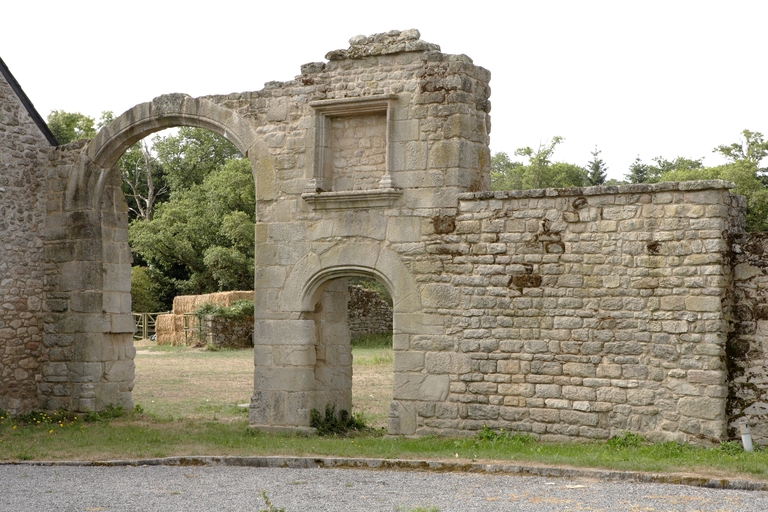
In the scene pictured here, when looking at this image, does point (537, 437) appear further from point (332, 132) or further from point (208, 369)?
point (208, 369)

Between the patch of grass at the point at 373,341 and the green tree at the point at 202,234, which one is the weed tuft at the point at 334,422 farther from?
the green tree at the point at 202,234

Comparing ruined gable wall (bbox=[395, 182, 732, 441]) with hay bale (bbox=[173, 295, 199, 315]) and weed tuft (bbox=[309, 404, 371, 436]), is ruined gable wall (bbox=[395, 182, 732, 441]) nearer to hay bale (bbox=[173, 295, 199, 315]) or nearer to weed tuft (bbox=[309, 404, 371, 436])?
weed tuft (bbox=[309, 404, 371, 436])

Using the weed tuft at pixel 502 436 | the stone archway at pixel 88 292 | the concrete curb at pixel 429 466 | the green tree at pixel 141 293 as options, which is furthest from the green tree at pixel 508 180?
the concrete curb at pixel 429 466

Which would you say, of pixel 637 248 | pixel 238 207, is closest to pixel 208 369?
pixel 637 248

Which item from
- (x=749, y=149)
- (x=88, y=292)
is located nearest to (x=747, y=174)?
(x=749, y=149)

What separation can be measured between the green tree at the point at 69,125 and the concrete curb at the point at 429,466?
31723mm

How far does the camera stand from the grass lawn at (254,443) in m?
8.77

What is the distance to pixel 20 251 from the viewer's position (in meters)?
13.3

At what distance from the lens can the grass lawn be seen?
877 cm

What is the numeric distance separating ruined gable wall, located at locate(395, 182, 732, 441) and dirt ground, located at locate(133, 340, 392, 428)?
2264 mm

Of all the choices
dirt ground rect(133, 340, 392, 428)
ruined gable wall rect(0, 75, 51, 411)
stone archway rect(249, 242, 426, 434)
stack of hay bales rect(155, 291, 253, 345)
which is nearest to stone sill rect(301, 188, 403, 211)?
stone archway rect(249, 242, 426, 434)

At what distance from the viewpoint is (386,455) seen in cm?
940

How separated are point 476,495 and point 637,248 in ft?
11.4

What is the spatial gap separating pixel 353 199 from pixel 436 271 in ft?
4.26
